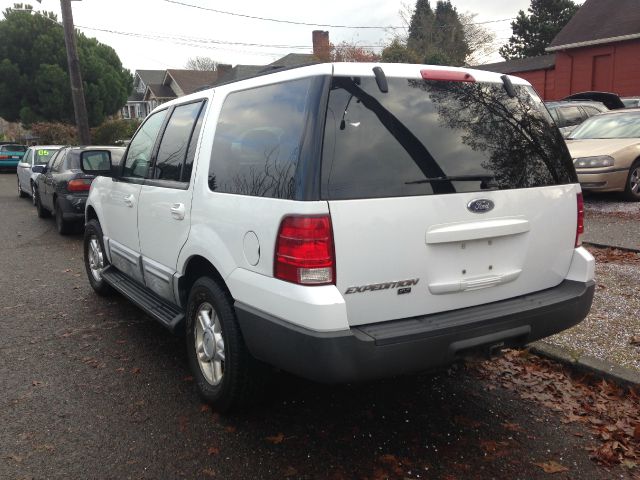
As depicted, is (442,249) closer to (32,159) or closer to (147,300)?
(147,300)

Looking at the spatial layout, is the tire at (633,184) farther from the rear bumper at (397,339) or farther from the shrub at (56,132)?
the shrub at (56,132)

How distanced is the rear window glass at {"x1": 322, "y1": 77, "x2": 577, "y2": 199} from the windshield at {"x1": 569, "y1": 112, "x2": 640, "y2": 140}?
8.21 m

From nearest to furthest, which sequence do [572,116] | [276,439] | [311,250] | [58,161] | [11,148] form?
[311,250], [276,439], [58,161], [572,116], [11,148]

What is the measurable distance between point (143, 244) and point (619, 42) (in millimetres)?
28539

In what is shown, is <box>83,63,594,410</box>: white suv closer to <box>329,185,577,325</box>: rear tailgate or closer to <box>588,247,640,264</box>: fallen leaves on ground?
<box>329,185,577,325</box>: rear tailgate

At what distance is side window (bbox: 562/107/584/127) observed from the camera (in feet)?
47.7

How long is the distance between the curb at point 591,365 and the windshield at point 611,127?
757 cm

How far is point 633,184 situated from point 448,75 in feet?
27.0

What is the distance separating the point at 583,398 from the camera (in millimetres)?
3588

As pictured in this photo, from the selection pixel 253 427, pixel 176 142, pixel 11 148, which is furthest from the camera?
pixel 11 148

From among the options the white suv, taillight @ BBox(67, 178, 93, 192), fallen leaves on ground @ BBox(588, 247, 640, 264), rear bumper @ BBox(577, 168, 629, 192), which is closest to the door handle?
the white suv

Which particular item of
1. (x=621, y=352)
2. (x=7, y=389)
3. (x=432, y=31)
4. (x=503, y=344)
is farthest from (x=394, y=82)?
(x=432, y=31)

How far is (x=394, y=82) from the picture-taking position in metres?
2.83

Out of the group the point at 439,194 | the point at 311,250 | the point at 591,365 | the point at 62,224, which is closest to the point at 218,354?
the point at 311,250
